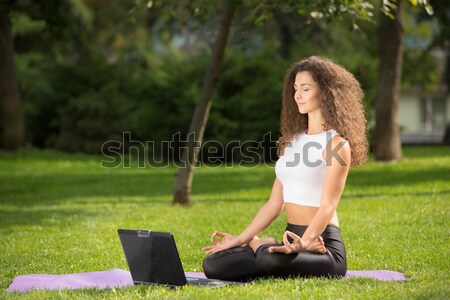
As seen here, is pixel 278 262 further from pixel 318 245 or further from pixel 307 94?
pixel 307 94

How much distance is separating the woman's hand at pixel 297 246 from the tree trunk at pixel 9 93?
18591 mm

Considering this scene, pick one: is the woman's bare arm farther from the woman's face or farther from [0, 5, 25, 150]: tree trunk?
[0, 5, 25, 150]: tree trunk

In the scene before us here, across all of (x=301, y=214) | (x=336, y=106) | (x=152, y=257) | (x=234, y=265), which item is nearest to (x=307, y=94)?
(x=336, y=106)

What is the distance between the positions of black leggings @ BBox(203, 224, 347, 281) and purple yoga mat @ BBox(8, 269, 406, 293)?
1.00 feet

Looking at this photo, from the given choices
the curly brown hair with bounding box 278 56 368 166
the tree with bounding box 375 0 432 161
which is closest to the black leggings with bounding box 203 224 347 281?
the curly brown hair with bounding box 278 56 368 166

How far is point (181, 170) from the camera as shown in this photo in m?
12.1

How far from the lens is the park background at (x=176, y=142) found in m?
7.98

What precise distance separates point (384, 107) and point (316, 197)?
13538mm

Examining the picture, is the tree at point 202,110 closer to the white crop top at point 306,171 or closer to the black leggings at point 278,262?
the white crop top at point 306,171

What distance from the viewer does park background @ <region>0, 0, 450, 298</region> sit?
798 centimetres

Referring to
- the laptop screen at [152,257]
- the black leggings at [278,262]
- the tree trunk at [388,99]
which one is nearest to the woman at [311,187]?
the black leggings at [278,262]

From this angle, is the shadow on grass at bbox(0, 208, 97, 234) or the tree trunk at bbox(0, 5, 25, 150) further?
the tree trunk at bbox(0, 5, 25, 150)

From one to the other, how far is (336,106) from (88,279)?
2520mm

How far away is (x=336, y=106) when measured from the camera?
6113mm
